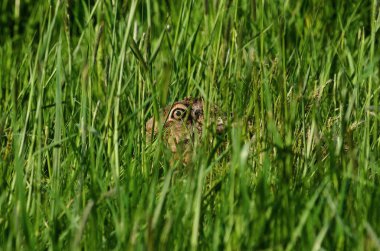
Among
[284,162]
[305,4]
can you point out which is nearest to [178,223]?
[284,162]

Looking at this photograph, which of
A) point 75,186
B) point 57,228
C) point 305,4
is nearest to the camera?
point 57,228

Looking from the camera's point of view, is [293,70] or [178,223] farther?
[293,70]

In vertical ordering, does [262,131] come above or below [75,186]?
above

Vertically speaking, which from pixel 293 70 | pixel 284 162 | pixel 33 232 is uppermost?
pixel 293 70

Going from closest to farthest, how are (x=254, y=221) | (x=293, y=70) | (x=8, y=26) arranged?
(x=254, y=221) → (x=293, y=70) → (x=8, y=26)

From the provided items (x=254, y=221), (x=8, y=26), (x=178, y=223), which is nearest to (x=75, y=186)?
(x=178, y=223)

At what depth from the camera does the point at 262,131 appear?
237cm

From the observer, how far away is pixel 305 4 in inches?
145

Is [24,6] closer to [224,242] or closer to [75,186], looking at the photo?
[75,186]

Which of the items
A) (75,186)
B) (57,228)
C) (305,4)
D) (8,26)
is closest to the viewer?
(57,228)

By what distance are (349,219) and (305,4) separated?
194 cm

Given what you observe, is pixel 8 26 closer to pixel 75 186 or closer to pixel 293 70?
pixel 293 70

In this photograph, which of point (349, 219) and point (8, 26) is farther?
point (8, 26)

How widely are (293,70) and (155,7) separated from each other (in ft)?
3.40
